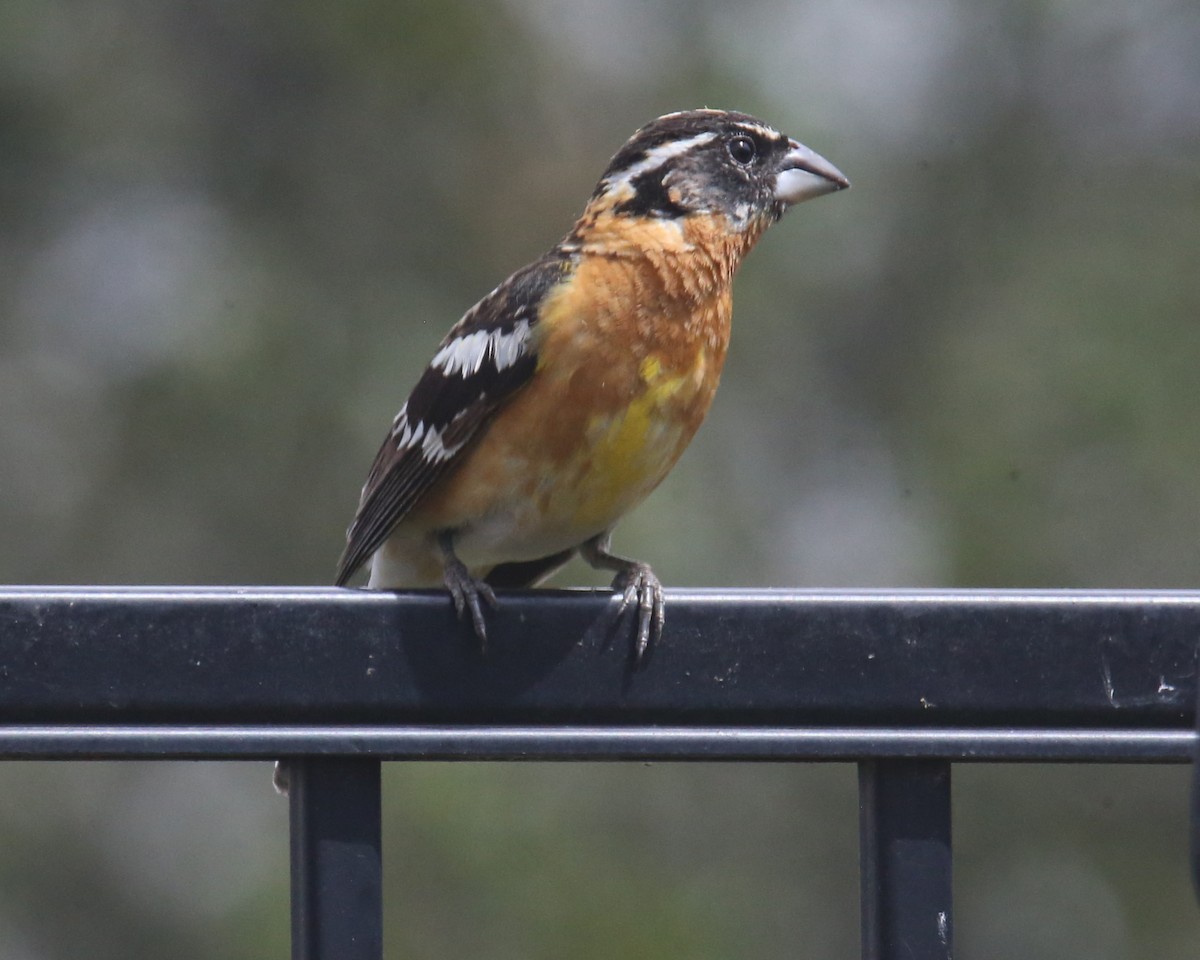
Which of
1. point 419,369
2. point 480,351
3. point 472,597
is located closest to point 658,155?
point 480,351

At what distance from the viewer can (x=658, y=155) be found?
404 cm

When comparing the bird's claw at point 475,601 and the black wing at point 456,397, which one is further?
the black wing at point 456,397

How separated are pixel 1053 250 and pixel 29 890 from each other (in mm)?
7846

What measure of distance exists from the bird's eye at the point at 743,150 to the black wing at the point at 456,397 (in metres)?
0.62

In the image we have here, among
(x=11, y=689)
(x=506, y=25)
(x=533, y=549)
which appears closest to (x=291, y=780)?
(x=11, y=689)

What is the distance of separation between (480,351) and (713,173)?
767mm

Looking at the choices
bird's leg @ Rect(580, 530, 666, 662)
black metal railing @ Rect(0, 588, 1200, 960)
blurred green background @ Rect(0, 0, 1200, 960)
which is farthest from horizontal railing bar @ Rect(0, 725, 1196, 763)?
blurred green background @ Rect(0, 0, 1200, 960)

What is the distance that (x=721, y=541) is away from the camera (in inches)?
403

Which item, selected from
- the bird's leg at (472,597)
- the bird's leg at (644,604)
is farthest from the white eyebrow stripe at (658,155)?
the bird's leg at (472,597)

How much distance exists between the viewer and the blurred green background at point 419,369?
9.11m

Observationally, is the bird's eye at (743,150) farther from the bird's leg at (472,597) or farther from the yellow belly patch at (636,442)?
the bird's leg at (472,597)

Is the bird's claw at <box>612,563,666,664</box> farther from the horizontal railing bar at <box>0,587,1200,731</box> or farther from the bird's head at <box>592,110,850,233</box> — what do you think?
the bird's head at <box>592,110,850,233</box>

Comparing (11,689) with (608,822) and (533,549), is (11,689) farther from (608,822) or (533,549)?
(608,822)

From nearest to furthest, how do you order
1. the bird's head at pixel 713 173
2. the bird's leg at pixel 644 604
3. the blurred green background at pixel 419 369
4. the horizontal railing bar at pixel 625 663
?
the horizontal railing bar at pixel 625 663, the bird's leg at pixel 644 604, the bird's head at pixel 713 173, the blurred green background at pixel 419 369
